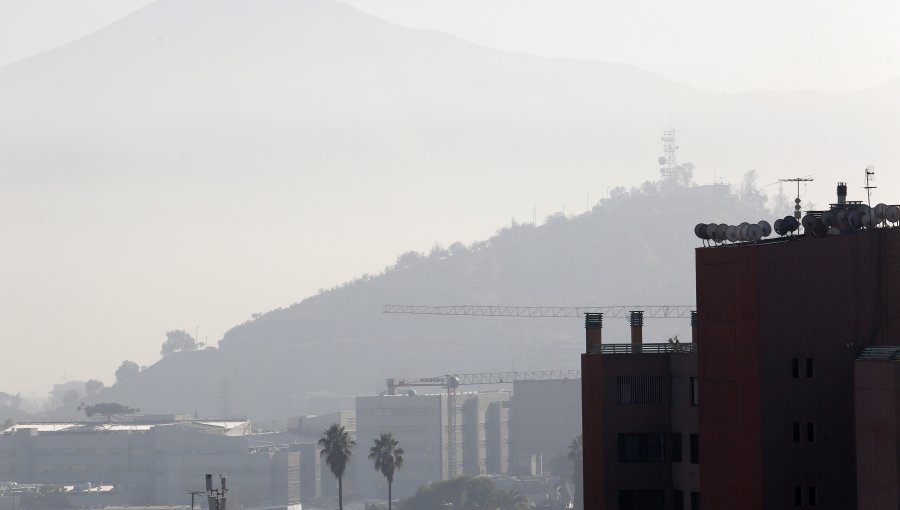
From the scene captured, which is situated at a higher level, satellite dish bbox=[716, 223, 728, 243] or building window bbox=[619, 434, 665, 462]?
satellite dish bbox=[716, 223, 728, 243]

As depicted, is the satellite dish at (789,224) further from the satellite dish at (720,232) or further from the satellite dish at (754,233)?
the satellite dish at (720,232)

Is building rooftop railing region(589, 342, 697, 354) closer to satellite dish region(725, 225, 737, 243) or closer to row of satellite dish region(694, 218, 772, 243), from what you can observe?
row of satellite dish region(694, 218, 772, 243)

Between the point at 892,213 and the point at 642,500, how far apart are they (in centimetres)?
1673

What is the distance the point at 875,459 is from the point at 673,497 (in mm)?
17135

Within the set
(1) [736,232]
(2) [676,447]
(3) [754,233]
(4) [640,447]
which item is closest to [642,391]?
(4) [640,447]

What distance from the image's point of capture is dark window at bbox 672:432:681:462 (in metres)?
81.2

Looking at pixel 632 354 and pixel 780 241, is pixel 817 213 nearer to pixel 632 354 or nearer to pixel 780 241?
pixel 780 241

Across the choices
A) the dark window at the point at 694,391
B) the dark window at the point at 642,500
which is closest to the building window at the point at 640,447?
the dark window at the point at 642,500

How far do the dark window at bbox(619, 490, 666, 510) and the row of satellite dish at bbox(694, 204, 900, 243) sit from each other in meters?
11.3

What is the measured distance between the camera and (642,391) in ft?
272

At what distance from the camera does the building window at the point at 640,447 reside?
270ft

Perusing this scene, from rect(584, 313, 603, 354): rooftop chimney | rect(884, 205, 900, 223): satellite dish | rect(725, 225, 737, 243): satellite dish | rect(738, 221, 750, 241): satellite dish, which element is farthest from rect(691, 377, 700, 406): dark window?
rect(884, 205, 900, 223): satellite dish

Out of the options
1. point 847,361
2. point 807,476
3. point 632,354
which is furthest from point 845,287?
point 632,354

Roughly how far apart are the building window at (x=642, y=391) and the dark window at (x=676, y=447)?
181cm
